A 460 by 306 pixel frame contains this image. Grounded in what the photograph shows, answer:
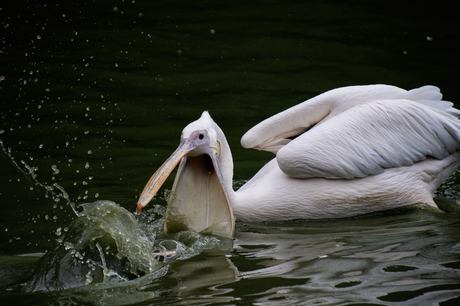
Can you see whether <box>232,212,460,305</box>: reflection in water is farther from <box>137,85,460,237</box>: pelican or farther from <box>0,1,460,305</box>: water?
<box>137,85,460,237</box>: pelican

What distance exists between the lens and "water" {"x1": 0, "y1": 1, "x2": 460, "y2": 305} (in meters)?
2.35

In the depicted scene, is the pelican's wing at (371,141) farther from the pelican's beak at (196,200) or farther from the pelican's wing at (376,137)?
the pelican's beak at (196,200)

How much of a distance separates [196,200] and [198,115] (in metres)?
2.62

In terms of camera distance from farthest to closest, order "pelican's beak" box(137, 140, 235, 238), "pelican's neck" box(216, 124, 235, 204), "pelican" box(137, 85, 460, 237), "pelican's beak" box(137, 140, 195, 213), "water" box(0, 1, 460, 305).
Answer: "pelican's neck" box(216, 124, 235, 204) → "pelican" box(137, 85, 460, 237) → "pelican's beak" box(137, 140, 235, 238) → "pelican's beak" box(137, 140, 195, 213) → "water" box(0, 1, 460, 305)

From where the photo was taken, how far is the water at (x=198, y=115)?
7.70 ft

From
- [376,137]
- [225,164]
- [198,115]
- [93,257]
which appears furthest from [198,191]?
[198,115]

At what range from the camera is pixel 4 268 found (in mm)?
2676

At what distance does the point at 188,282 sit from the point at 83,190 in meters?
2.21

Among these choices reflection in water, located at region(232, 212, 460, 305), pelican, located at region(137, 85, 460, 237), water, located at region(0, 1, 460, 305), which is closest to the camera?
reflection in water, located at region(232, 212, 460, 305)

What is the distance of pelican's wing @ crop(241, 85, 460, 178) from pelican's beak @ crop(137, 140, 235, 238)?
0.43 metres

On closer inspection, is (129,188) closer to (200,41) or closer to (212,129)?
(212,129)

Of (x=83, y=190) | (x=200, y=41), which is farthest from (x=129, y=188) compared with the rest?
(x=200, y=41)

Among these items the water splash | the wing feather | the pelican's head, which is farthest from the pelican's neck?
the water splash

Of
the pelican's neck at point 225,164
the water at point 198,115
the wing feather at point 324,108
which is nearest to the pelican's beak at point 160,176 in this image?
the water at point 198,115
